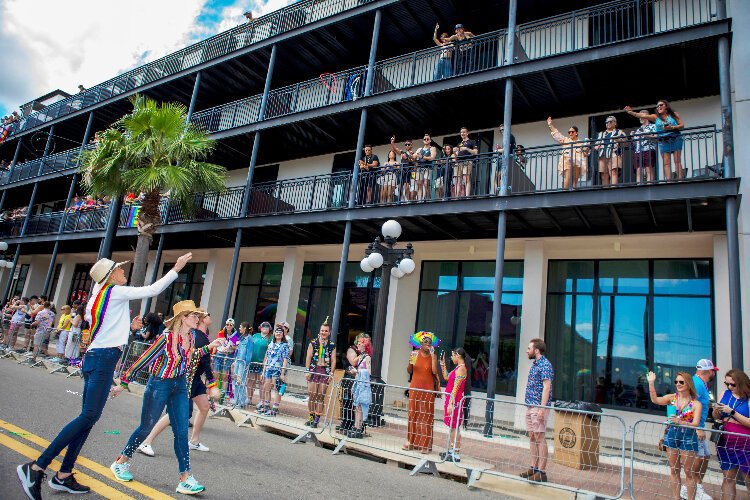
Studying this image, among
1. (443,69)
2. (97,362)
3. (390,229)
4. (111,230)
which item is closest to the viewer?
(97,362)

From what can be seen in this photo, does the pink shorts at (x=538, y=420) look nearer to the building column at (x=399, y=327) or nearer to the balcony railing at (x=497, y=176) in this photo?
the balcony railing at (x=497, y=176)

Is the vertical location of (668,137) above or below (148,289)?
above

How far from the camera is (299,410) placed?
386 inches

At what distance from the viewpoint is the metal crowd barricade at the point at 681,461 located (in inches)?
209

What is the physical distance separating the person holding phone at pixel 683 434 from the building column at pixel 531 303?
Result: 5.19 metres

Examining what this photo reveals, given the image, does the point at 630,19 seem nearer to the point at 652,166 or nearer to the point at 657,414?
the point at 652,166

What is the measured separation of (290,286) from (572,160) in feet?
31.8

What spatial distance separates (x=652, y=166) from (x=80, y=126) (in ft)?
85.6

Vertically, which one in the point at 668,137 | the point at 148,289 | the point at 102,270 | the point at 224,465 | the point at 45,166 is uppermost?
the point at 45,166

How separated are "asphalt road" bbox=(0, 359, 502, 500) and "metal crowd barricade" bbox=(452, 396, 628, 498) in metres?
0.74

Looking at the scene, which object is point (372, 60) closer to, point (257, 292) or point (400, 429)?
point (257, 292)

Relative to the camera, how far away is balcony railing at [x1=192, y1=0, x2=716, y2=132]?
10.9 metres

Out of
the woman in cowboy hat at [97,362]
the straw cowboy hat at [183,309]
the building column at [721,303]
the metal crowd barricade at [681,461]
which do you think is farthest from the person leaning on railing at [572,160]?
the woman in cowboy hat at [97,362]

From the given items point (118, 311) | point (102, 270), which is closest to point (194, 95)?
point (102, 270)
